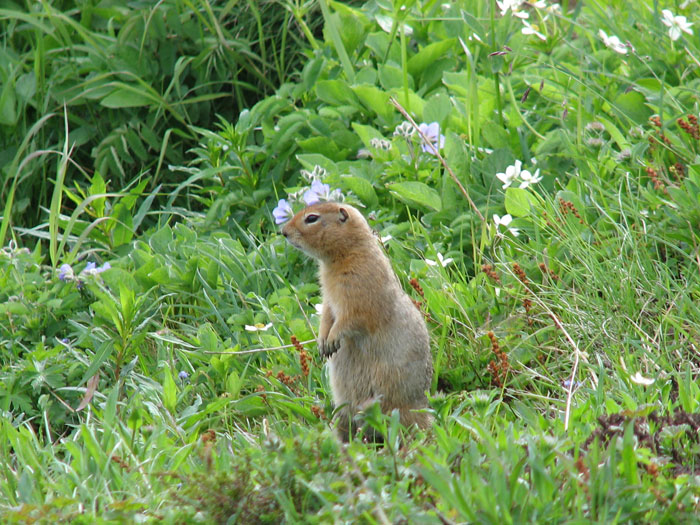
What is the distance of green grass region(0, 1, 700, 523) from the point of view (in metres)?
2.53

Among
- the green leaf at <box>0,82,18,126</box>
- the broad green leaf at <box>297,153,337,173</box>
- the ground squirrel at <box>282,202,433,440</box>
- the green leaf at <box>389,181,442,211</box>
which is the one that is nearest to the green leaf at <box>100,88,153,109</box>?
the green leaf at <box>0,82,18,126</box>

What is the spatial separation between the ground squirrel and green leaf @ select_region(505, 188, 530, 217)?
85cm

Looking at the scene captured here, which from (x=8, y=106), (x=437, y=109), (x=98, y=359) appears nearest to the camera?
(x=98, y=359)

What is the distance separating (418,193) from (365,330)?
3.94 feet

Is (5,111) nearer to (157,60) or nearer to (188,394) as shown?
(157,60)

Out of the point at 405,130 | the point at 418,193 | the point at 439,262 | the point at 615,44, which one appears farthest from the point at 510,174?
the point at 615,44

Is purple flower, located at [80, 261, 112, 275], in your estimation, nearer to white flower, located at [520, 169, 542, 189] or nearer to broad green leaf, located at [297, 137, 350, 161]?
broad green leaf, located at [297, 137, 350, 161]

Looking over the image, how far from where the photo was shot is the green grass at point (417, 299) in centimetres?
253

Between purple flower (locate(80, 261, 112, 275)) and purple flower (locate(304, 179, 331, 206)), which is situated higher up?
purple flower (locate(304, 179, 331, 206))

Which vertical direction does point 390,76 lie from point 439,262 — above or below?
above

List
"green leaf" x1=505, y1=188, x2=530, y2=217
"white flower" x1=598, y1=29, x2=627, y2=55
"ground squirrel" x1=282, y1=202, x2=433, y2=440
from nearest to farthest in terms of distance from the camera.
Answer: "ground squirrel" x1=282, y1=202, x2=433, y2=440
"green leaf" x1=505, y1=188, x2=530, y2=217
"white flower" x1=598, y1=29, x2=627, y2=55

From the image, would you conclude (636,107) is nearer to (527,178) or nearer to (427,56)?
(527,178)

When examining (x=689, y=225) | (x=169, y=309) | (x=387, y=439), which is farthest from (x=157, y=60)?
(x=387, y=439)

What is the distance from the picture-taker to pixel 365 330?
367 centimetres
